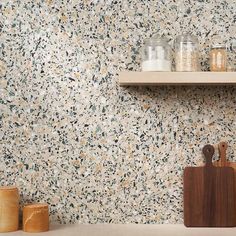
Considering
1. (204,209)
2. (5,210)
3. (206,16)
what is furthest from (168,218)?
(206,16)

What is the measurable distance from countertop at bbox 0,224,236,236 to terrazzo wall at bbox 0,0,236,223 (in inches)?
1.6

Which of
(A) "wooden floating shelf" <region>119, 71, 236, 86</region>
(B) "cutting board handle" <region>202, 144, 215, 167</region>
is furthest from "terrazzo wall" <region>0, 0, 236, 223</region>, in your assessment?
(A) "wooden floating shelf" <region>119, 71, 236, 86</region>

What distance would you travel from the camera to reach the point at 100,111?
1492 mm

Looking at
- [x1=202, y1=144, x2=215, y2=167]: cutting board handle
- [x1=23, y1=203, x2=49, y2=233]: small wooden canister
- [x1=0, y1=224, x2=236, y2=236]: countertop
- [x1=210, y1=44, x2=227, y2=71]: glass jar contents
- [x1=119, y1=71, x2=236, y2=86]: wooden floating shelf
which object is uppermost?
[x1=210, y1=44, x2=227, y2=71]: glass jar contents

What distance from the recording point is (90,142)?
1.49 metres

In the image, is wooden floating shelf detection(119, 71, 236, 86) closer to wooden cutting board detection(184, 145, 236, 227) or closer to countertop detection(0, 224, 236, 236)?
wooden cutting board detection(184, 145, 236, 227)

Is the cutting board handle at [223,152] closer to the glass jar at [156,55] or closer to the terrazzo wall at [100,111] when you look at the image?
the terrazzo wall at [100,111]

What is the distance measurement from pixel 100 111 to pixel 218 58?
0.44 m

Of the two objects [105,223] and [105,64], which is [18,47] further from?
[105,223]

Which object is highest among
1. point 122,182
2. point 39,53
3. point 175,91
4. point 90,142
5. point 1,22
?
point 1,22

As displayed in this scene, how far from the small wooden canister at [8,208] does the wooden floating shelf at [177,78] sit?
1.68 ft

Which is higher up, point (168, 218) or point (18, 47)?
point (18, 47)

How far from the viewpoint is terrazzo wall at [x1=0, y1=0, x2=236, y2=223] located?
148 centimetres

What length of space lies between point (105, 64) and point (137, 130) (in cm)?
26
